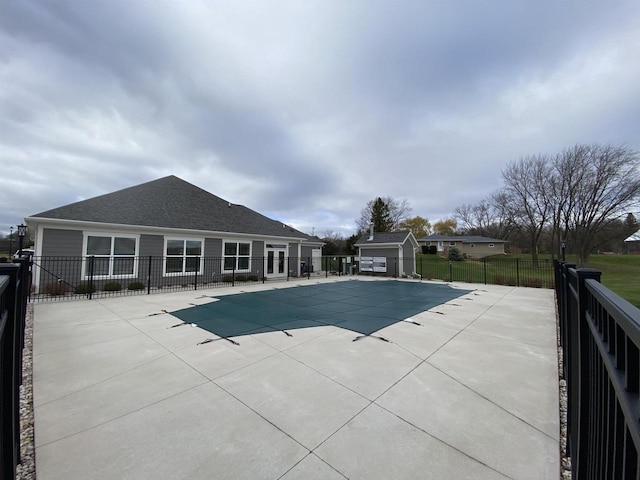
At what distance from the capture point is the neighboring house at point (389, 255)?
19.3 metres

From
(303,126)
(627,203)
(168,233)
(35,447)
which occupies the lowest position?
(35,447)

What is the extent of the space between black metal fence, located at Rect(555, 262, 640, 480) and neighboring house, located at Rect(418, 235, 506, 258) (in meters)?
38.8

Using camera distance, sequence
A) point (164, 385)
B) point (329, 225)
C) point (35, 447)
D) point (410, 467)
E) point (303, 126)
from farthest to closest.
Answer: point (329, 225), point (303, 126), point (164, 385), point (35, 447), point (410, 467)

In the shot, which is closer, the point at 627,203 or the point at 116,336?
the point at 116,336

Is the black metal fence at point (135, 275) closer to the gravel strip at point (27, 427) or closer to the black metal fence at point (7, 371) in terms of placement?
the gravel strip at point (27, 427)

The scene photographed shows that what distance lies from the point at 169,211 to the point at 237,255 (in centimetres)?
420

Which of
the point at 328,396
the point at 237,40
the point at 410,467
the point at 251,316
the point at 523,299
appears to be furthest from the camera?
the point at 523,299

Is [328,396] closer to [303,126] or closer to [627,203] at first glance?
[303,126]

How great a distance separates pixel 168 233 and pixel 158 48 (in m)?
7.63

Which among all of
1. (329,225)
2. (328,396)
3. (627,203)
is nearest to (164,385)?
(328,396)

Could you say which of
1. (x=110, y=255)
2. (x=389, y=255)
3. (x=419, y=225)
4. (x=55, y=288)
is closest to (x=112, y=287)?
(x=55, y=288)

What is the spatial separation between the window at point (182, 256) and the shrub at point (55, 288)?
349cm

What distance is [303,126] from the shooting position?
39.4ft

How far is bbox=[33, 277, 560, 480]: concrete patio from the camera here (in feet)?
6.52
